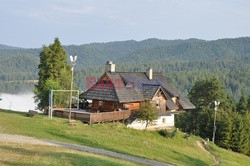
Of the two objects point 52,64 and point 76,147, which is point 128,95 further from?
point 76,147

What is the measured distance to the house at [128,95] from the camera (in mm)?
44938

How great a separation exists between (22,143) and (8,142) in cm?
88

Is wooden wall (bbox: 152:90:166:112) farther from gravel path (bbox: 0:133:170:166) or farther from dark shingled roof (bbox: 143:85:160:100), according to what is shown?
gravel path (bbox: 0:133:170:166)

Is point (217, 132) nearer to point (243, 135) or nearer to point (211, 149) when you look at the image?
point (243, 135)

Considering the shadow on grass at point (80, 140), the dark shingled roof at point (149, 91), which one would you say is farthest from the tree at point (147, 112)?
the shadow on grass at point (80, 140)

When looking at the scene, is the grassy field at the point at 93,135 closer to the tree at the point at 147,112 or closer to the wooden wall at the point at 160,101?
the tree at the point at 147,112

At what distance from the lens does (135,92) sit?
1843 inches

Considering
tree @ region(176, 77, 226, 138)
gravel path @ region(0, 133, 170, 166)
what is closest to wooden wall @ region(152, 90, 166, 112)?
gravel path @ region(0, 133, 170, 166)

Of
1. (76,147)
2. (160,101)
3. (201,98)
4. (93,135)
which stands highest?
(160,101)

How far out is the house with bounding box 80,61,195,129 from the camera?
147ft

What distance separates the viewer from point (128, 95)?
4547 cm

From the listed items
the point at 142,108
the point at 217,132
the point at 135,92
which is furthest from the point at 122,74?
the point at 217,132

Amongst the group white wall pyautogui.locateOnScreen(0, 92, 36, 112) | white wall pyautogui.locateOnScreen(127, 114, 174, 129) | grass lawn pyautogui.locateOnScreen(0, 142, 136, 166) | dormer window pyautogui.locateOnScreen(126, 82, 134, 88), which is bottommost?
white wall pyautogui.locateOnScreen(0, 92, 36, 112)

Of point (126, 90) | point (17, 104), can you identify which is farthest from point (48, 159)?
point (17, 104)
